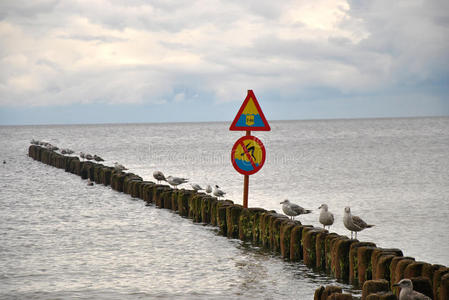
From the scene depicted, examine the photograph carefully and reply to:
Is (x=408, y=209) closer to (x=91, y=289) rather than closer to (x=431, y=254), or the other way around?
(x=431, y=254)

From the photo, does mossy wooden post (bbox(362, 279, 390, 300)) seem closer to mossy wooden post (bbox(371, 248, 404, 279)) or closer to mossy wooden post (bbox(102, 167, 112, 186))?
mossy wooden post (bbox(371, 248, 404, 279))

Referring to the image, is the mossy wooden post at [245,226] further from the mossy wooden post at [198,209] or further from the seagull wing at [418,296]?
the seagull wing at [418,296]

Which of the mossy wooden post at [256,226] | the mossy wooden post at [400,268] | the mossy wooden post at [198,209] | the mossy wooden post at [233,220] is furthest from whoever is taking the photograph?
the mossy wooden post at [198,209]

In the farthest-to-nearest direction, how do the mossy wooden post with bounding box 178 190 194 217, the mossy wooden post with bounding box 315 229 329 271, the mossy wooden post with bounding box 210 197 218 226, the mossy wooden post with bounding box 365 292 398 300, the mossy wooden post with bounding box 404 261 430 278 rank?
the mossy wooden post with bounding box 178 190 194 217, the mossy wooden post with bounding box 210 197 218 226, the mossy wooden post with bounding box 315 229 329 271, the mossy wooden post with bounding box 404 261 430 278, the mossy wooden post with bounding box 365 292 398 300

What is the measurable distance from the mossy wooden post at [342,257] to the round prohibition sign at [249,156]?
3.24m

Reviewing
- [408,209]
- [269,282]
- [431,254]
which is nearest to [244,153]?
[269,282]

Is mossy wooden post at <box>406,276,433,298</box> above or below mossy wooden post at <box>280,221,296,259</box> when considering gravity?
above

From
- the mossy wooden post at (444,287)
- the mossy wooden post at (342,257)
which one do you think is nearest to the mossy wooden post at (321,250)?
the mossy wooden post at (342,257)

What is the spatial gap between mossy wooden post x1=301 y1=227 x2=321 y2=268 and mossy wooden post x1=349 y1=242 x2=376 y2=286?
1.07 meters

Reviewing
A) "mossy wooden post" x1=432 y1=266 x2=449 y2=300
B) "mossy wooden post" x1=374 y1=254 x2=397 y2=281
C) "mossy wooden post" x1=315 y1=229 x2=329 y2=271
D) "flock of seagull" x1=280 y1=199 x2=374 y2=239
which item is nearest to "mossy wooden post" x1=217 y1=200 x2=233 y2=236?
"flock of seagull" x1=280 y1=199 x2=374 y2=239

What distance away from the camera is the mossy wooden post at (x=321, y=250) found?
9727mm

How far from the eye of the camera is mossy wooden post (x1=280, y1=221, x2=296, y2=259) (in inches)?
422

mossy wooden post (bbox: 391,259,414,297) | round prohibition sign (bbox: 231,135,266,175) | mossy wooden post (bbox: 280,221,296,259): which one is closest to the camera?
mossy wooden post (bbox: 391,259,414,297)

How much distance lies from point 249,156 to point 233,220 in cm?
157
